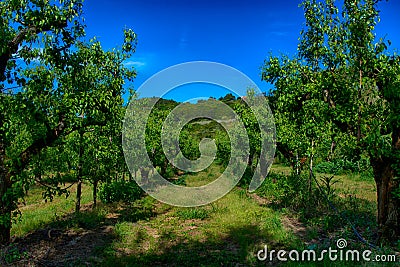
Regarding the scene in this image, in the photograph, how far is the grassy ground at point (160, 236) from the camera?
28.5 ft

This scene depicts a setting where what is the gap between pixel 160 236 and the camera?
11.5m

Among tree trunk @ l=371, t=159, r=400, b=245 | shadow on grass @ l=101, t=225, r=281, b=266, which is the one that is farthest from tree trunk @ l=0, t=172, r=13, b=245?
tree trunk @ l=371, t=159, r=400, b=245

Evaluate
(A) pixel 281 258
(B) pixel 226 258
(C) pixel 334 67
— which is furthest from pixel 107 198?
(C) pixel 334 67

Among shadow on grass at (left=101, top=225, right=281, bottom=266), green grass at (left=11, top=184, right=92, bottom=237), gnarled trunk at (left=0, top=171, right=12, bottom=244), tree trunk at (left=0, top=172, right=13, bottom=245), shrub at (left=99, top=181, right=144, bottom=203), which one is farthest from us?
shrub at (left=99, top=181, right=144, bottom=203)

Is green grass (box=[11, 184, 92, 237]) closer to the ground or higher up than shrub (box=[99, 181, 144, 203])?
closer to the ground

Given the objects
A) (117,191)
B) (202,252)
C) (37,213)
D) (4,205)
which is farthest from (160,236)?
(37,213)

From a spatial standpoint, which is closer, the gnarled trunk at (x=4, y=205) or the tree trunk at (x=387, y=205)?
the gnarled trunk at (x=4, y=205)

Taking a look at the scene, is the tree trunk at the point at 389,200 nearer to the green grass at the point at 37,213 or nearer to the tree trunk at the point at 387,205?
the tree trunk at the point at 387,205

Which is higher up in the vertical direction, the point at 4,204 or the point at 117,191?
the point at 4,204

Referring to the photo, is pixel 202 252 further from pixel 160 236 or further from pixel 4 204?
pixel 4 204

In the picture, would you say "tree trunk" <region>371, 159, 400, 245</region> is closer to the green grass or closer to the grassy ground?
the grassy ground

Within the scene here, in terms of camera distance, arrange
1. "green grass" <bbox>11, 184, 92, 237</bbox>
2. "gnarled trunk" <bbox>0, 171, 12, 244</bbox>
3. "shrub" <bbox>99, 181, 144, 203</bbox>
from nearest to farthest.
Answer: "gnarled trunk" <bbox>0, 171, 12, 244</bbox> → "green grass" <bbox>11, 184, 92, 237</bbox> → "shrub" <bbox>99, 181, 144, 203</bbox>

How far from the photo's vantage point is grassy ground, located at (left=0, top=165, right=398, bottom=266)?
8.70m

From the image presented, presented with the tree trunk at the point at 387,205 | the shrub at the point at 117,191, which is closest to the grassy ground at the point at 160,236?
the shrub at the point at 117,191
